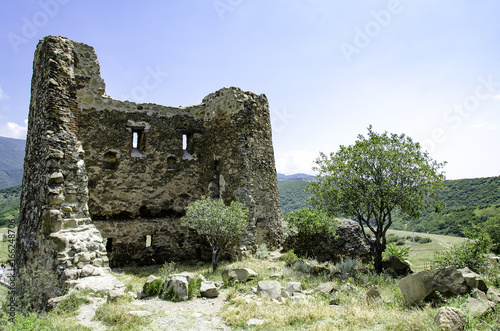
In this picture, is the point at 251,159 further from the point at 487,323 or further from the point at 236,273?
the point at 487,323

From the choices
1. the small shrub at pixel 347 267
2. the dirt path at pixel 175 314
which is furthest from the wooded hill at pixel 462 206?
the dirt path at pixel 175 314

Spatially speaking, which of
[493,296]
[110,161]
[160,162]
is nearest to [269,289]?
[493,296]

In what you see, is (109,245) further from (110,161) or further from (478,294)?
(478,294)

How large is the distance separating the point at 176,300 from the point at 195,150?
28.0ft

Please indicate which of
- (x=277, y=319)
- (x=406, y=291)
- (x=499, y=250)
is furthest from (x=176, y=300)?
(x=499, y=250)

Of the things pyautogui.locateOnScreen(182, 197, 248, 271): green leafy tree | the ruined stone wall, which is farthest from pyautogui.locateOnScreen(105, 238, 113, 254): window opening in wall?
→ pyautogui.locateOnScreen(182, 197, 248, 271): green leafy tree

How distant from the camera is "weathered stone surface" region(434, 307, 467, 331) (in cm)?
440

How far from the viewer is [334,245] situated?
13422mm

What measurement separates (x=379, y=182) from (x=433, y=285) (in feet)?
16.8

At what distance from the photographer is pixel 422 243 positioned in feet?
151

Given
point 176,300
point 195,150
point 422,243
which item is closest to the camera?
point 176,300

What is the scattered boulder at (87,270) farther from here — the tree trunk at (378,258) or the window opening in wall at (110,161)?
the tree trunk at (378,258)

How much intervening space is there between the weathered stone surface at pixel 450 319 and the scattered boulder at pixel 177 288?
16.2ft

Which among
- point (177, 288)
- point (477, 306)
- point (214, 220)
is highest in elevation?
point (214, 220)
